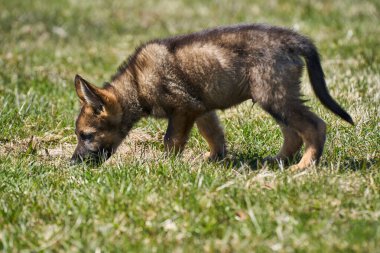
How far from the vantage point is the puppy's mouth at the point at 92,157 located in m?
6.59

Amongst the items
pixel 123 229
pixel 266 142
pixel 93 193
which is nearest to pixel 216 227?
pixel 123 229

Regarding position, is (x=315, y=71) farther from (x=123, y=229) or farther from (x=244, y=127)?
(x=123, y=229)

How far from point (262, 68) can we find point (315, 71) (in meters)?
0.49

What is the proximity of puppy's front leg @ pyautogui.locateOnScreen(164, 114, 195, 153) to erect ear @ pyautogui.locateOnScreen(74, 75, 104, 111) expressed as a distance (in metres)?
0.72

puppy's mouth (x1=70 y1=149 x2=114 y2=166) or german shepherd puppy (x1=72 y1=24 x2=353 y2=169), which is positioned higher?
german shepherd puppy (x1=72 y1=24 x2=353 y2=169)

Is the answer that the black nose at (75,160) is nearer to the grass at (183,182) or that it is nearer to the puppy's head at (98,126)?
the puppy's head at (98,126)

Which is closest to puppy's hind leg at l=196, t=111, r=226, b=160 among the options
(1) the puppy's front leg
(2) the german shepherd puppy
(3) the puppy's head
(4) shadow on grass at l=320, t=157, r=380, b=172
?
(2) the german shepherd puppy

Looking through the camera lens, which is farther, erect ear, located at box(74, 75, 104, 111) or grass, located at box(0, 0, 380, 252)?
erect ear, located at box(74, 75, 104, 111)

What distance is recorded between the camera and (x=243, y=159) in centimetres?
658

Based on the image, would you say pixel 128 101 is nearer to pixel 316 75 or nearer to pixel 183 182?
pixel 183 182

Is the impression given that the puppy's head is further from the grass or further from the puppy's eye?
the grass

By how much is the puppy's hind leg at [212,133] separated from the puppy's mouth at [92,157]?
944 mm

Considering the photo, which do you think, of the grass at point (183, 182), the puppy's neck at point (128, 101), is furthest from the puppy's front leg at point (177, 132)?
the puppy's neck at point (128, 101)

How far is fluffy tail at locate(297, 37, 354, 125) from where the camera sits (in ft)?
19.8
